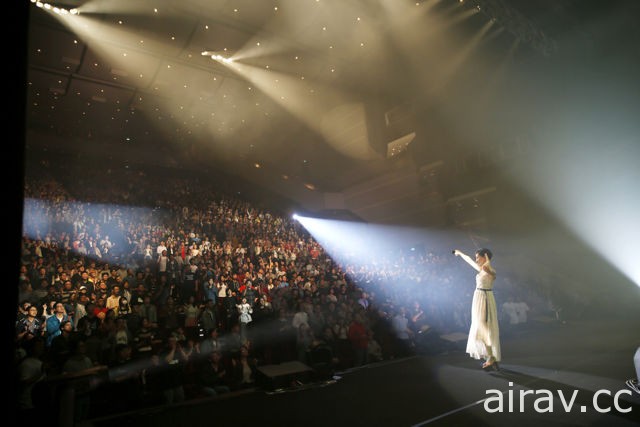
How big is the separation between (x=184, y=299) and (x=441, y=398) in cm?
689

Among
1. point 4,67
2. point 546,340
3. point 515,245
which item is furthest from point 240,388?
point 515,245

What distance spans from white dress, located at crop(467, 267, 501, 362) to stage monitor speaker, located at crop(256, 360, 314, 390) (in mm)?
2507

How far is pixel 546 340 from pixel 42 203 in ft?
46.3

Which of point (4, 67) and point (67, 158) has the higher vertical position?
point (67, 158)

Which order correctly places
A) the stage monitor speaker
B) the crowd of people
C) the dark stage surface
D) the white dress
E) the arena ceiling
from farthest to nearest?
the arena ceiling
the crowd of people
the stage monitor speaker
the white dress
the dark stage surface

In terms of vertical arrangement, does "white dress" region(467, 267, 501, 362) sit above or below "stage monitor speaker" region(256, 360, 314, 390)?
above

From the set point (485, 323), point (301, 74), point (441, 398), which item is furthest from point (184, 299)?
point (301, 74)

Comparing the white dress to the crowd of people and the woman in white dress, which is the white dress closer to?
the woman in white dress

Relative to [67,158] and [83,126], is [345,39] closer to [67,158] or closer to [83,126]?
[83,126]

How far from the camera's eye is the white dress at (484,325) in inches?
203

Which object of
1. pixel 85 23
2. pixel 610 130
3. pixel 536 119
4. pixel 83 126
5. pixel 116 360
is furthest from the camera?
pixel 83 126

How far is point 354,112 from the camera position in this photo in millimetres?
14484

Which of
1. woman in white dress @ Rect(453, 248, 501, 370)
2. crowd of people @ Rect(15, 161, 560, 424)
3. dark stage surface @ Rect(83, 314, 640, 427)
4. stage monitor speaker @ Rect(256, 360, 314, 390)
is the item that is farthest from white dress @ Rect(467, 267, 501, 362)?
stage monitor speaker @ Rect(256, 360, 314, 390)

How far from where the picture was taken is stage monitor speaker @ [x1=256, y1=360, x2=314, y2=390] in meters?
5.41
